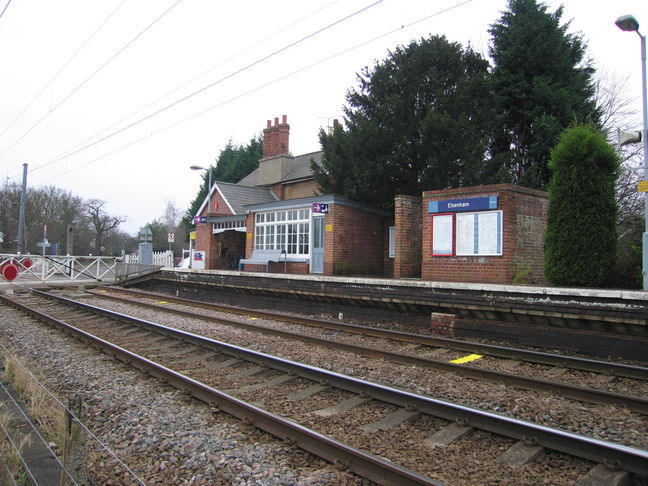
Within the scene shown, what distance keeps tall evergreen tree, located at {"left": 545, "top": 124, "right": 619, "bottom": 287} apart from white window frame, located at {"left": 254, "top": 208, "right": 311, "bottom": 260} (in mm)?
10344

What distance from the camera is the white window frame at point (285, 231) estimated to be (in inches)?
794

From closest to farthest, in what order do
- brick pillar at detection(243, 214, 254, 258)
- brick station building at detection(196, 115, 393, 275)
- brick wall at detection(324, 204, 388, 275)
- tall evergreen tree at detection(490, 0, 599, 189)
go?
brick wall at detection(324, 204, 388, 275), brick station building at detection(196, 115, 393, 275), tall evergreen tree at detection(490, 0, 599, 189), brick pillar at detection(243, 214, 254, 258)

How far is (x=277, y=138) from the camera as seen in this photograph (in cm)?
3594

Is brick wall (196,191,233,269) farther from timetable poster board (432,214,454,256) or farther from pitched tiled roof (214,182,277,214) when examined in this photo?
timetable poster board (432,214,454,256)

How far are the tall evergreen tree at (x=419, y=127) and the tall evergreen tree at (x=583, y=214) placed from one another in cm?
679

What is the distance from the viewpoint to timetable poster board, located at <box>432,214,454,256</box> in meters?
13.7

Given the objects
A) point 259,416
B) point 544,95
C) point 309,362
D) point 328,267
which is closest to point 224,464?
point 259,416

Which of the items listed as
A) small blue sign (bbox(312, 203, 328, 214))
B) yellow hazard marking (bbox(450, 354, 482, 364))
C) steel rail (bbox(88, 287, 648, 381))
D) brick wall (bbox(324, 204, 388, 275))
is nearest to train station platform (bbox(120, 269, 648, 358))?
steel rail (bbox(88, 287, 648, 381))

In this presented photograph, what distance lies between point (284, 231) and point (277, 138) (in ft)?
54.3

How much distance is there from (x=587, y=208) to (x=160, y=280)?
62.6 feet

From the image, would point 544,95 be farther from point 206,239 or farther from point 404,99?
point 206,239

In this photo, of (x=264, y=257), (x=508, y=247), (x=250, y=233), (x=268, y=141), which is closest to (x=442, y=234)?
(x=508, y=247)

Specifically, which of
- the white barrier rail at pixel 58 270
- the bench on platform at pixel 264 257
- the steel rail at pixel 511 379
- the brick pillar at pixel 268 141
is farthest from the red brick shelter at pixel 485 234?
the brick pillar at pixel 268 141

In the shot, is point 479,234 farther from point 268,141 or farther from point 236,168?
point 236,168
